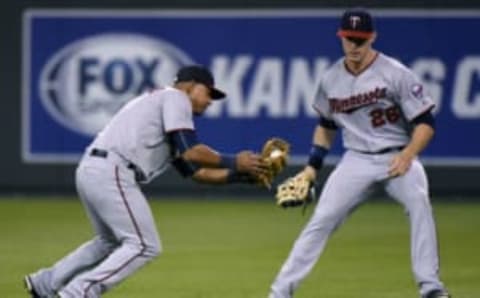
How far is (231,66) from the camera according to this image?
18.9 meters

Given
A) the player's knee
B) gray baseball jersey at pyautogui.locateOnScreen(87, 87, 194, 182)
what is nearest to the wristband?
gray baseball jersey at pyautogui.locateOnScreen(87, 87, 194, 182)

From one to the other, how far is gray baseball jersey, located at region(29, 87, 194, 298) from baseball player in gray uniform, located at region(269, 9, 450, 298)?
1.18 metres

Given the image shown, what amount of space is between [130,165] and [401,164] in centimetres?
189

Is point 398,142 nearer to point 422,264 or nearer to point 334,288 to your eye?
point 422,264

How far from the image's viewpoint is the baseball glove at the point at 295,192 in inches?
422

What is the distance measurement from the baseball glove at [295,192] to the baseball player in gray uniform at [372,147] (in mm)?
184

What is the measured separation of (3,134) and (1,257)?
216 inches

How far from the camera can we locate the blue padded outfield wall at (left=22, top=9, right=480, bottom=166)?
18.8m

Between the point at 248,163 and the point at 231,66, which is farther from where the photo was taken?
the point at 231,66

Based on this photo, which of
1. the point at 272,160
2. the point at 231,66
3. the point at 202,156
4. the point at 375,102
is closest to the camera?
the point at 202,156

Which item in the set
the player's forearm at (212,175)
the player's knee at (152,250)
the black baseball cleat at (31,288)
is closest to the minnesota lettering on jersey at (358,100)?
the player's forearm at (212,175)

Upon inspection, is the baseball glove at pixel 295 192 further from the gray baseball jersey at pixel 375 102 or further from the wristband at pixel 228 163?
the wristband at pixel 228 163

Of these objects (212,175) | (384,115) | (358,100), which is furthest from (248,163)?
(384,115)

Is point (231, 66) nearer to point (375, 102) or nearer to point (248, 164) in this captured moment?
point (375, 102)
